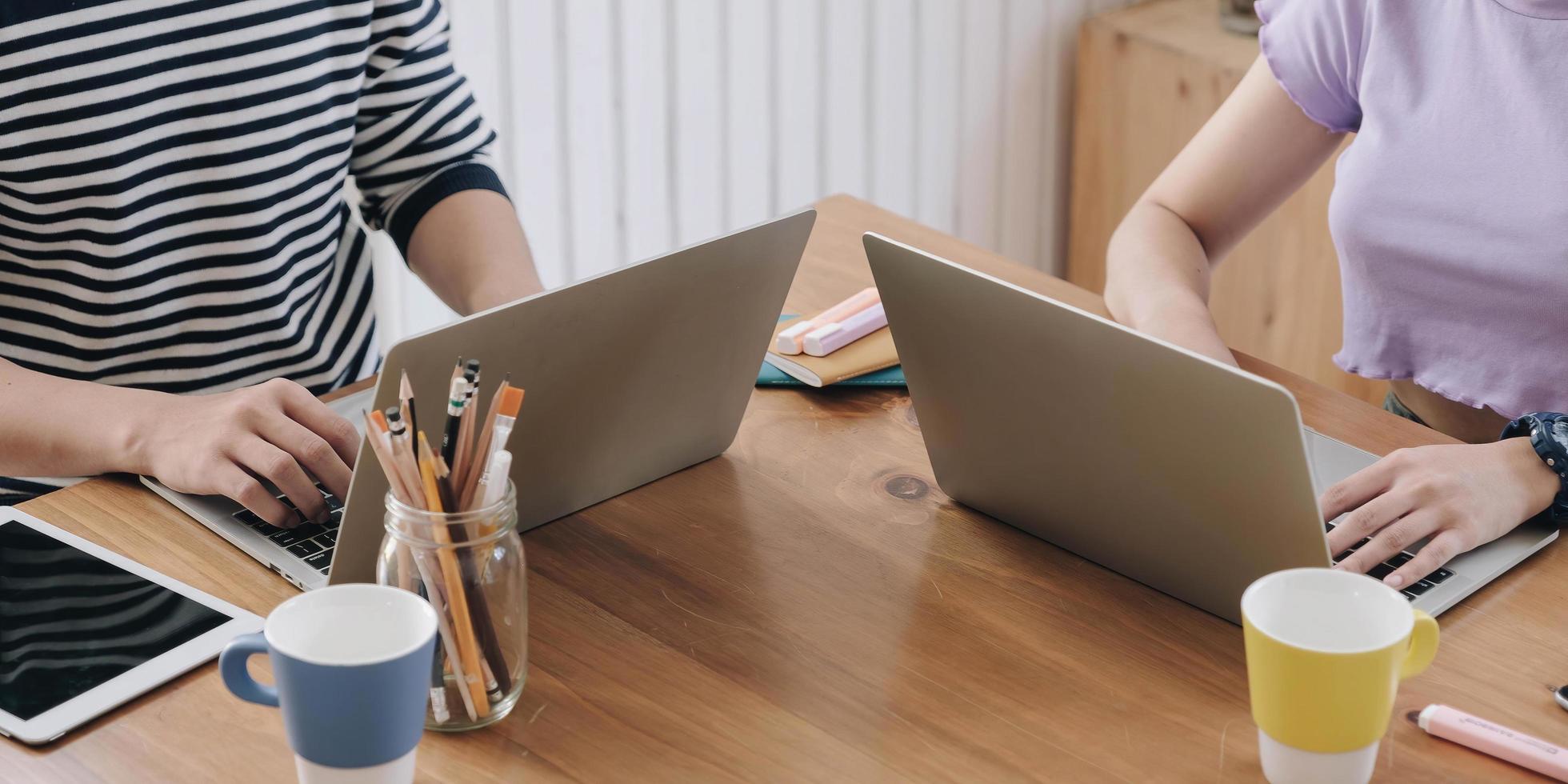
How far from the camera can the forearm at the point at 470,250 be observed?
1288mm

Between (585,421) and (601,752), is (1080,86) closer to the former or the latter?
(585,421)

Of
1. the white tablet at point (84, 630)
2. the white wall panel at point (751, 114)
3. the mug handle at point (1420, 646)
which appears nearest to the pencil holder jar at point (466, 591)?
the white tablet at point (84, 630)

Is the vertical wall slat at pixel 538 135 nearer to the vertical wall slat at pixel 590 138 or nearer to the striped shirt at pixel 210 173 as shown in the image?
the vertical wall slat at pixel 590 138

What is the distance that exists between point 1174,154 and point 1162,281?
4.09ft

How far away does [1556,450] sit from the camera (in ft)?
2.96

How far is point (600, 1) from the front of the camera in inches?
76.9

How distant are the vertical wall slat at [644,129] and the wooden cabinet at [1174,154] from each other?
0.84 m

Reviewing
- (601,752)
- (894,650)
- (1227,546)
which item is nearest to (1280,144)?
(1227,546)

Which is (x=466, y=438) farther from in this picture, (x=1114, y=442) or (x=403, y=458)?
(x=1114, y=442)

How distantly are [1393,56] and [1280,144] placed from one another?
0.13m

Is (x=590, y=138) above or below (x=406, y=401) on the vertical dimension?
below

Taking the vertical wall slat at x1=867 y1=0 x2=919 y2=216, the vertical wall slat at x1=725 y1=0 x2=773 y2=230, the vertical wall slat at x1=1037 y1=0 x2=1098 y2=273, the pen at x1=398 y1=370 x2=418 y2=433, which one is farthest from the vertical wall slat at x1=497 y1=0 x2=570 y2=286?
the pen at x1=398 y1=370 x2=418 y2=433

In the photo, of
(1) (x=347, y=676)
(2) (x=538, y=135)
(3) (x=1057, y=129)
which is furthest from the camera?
(3) (x=1057, y=129)

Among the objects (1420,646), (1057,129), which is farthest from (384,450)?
(1057,129)
